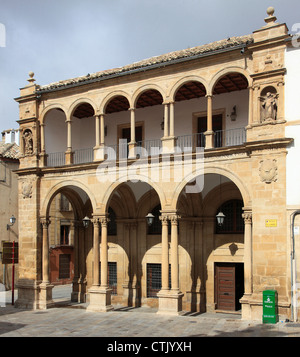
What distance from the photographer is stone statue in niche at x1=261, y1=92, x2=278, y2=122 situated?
16.3 metres

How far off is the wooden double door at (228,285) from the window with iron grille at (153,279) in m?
2.95

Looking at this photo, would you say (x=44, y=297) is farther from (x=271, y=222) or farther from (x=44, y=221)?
(x=271, y=222)

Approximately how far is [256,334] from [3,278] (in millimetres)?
19544

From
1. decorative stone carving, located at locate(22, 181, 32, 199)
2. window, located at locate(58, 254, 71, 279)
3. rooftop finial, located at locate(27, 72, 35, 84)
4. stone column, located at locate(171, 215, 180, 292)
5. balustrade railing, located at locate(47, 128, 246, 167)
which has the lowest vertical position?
window, located at locate(58, 254, 71, 279)

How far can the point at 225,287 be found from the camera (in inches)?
784

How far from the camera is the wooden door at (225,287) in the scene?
19734mm

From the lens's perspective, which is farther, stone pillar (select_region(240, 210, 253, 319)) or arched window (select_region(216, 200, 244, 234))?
arched window (select_region(216, 200, 244, 234))

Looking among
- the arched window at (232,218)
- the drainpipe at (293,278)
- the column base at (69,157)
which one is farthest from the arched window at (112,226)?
the drainpipe at (293,278)

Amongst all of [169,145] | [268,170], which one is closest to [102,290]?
[169,145]

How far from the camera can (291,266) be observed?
1529cm

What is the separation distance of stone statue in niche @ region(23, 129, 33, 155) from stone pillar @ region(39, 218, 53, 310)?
3371 mm

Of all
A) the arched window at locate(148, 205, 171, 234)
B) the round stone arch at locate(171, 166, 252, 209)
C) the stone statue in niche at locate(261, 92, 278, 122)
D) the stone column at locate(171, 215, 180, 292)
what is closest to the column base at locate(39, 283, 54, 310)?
the arched window at locate(148, 205, 171, 234)

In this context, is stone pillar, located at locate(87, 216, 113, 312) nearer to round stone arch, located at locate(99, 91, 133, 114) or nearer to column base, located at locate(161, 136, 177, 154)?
column base, located at locate(161, 136, 177, 154)

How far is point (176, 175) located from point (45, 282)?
7.96 m
